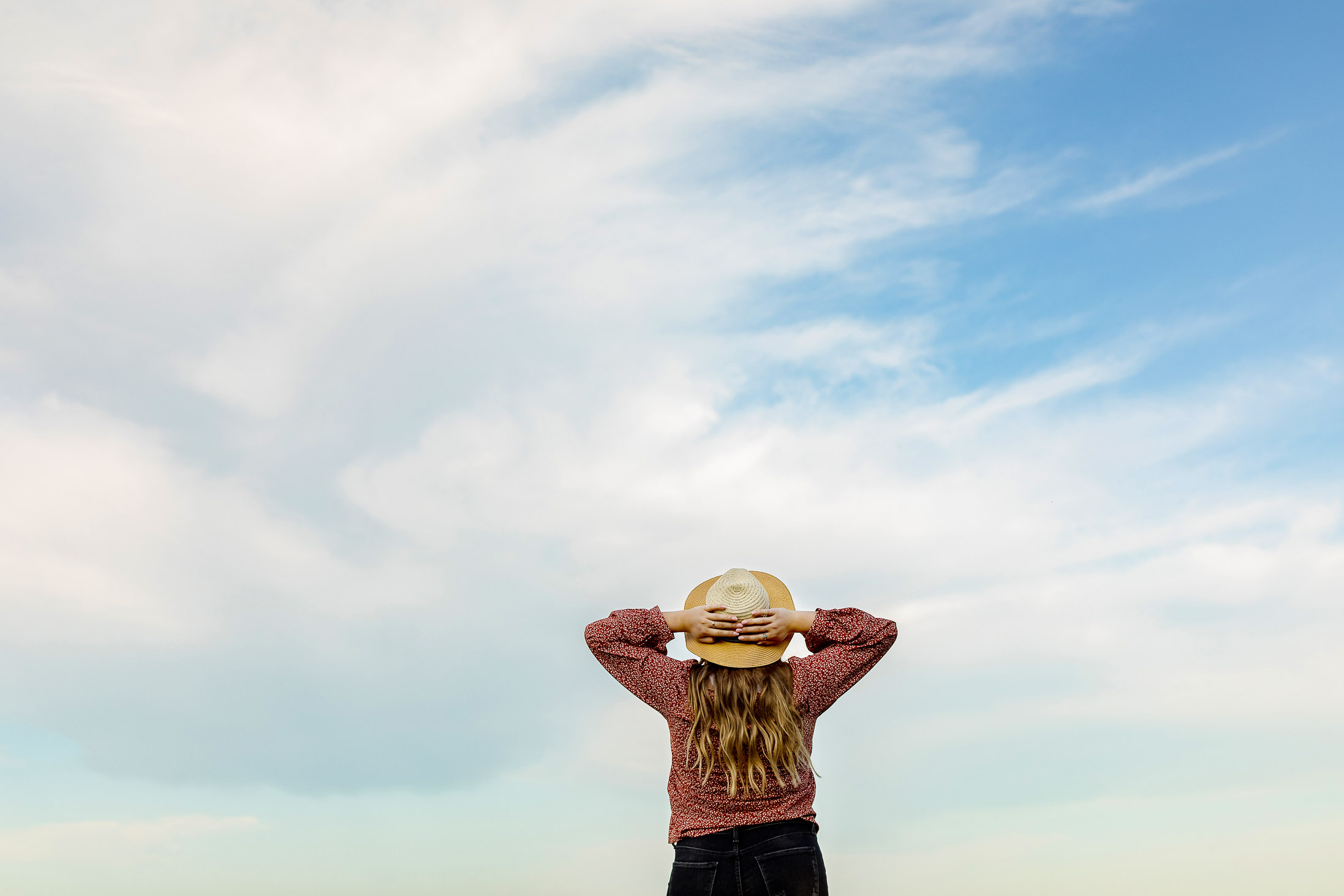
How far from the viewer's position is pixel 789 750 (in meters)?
6.53

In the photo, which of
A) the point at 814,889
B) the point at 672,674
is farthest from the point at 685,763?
the point at 814,889

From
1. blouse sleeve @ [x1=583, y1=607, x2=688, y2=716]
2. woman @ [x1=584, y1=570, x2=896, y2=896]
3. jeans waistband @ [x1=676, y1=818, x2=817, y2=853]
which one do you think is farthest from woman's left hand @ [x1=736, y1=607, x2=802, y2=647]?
jeans waistband @ [x1=676, y1=818, x2=817, y2=853]

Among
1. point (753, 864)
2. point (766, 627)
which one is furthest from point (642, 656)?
point (753, 864)

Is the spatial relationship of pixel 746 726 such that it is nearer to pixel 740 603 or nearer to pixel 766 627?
pixel 766 627

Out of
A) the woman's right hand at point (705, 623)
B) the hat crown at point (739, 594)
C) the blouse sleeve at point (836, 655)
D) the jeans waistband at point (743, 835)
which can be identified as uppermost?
the hat crown at point (739, 594)

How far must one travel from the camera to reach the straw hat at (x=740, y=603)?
684cm

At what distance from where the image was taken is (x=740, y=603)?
703 centimetres

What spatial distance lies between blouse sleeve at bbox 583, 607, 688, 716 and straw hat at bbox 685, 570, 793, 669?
0.65 feet

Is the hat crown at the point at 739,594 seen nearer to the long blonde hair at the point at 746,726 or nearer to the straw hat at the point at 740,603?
the straw hat at the point at 740,603

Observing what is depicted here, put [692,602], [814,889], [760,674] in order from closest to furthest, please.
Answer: [814,889] < [760,674] < [692,602]

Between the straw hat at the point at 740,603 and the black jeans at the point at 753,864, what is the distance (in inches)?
39.3

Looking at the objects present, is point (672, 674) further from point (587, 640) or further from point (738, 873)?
point (738, 873)

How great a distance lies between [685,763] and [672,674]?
1.91 ft

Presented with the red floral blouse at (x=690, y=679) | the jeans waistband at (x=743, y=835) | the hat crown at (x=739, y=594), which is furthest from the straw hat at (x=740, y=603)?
the jeans waistband at (x=743, y=835)
